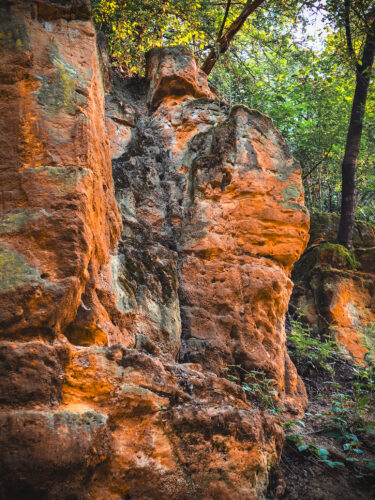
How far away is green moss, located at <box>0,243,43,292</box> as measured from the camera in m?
2.29

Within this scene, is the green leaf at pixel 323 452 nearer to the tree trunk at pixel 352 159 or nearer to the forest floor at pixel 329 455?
the forest floor at pixel 329 455

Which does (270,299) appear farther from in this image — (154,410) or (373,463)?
(154,410)

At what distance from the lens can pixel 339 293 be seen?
7094mm

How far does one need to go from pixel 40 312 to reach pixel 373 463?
8.98 feet

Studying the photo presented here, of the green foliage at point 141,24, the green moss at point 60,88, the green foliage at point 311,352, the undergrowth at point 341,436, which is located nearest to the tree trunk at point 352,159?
the green foliage at point 311,352

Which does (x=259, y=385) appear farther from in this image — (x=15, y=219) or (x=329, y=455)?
(x=15, y=219)

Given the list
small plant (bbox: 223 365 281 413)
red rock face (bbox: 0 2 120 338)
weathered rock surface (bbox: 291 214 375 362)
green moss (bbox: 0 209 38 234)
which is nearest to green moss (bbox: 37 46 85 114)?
red rock face (bbox: 0 2 120 338)

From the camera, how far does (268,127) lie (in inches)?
201

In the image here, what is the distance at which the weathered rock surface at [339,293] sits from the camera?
22.2 feet

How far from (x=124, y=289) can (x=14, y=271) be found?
1.27 m

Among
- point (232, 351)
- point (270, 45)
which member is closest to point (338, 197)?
point (270, 45)

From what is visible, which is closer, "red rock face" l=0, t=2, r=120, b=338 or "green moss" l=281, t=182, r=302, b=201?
"red rock face" l=0, t=2, r=120, b=338

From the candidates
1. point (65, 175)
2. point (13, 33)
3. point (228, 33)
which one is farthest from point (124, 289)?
→ point (228, 33)

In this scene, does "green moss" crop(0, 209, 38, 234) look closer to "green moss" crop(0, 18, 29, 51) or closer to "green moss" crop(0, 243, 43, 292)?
"green moss" crop(0, 243, 43, 292)
